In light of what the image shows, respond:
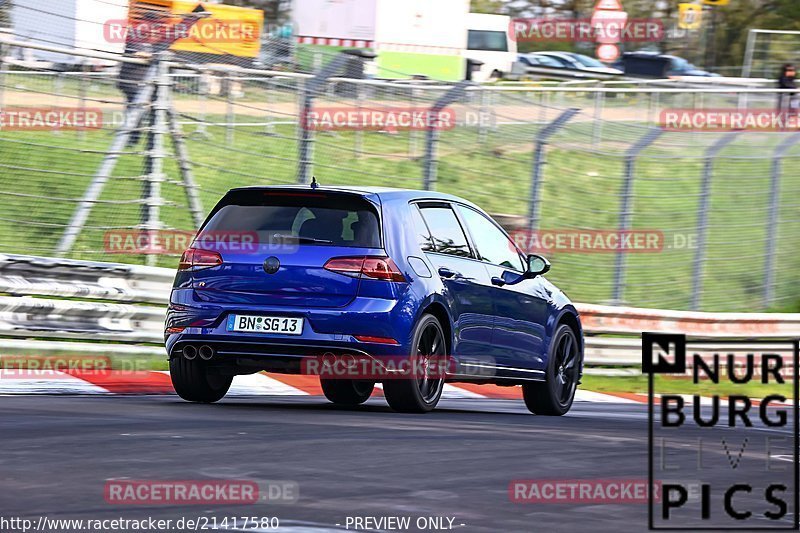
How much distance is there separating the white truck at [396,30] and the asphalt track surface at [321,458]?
22.4 m

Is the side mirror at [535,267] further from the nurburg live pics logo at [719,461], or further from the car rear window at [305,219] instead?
the car rear window at [305,219]

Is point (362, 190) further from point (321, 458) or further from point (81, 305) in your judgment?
point (81, 305)

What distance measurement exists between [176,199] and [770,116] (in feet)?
39.1

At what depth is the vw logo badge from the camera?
30.9 feet

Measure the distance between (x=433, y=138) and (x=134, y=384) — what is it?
510 centimetres

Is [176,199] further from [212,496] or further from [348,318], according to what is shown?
[212,496]

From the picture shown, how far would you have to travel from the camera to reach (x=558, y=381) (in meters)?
11.5

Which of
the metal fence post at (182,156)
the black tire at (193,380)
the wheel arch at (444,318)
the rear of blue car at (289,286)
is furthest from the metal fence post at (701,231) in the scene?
the rear of blue car at (289,286)

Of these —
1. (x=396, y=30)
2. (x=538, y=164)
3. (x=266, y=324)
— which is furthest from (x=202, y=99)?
(x=396, y=30)

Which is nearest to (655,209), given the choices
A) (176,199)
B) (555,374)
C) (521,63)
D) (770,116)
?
(770,116)

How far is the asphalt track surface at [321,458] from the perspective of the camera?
5781 mm
